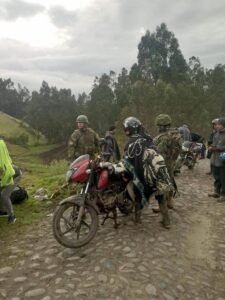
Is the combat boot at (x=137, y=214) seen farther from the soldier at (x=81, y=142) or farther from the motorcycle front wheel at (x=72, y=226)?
the soldier at (x=81, y=142)

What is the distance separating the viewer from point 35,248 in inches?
259

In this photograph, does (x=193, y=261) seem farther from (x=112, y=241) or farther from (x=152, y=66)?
(x=152, y=66)

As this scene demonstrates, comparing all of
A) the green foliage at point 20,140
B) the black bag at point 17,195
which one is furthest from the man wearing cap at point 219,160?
the green foliage at point 20,140

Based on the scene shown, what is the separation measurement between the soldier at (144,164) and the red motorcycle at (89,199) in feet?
0.74

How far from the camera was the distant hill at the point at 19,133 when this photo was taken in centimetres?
7956

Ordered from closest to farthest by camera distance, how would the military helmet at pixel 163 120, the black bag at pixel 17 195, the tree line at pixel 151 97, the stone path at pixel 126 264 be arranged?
the stone path at pixel 126 264
the military helmet at pixel 163 120
the black bag at pixel 17 195
the tree line at pixel 151 97

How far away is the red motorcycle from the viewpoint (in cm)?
619

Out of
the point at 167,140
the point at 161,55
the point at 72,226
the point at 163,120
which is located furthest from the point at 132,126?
the point at 161,55

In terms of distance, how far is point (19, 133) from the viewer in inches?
3334

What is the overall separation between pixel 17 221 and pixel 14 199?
1159mm

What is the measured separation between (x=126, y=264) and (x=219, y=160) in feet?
17.0

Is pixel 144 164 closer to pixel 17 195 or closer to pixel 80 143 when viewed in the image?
pixel 80 143

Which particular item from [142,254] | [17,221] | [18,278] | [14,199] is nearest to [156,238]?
[142,254]

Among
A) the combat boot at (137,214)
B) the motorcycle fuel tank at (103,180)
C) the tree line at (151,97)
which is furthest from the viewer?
the tree line at (151,97)
